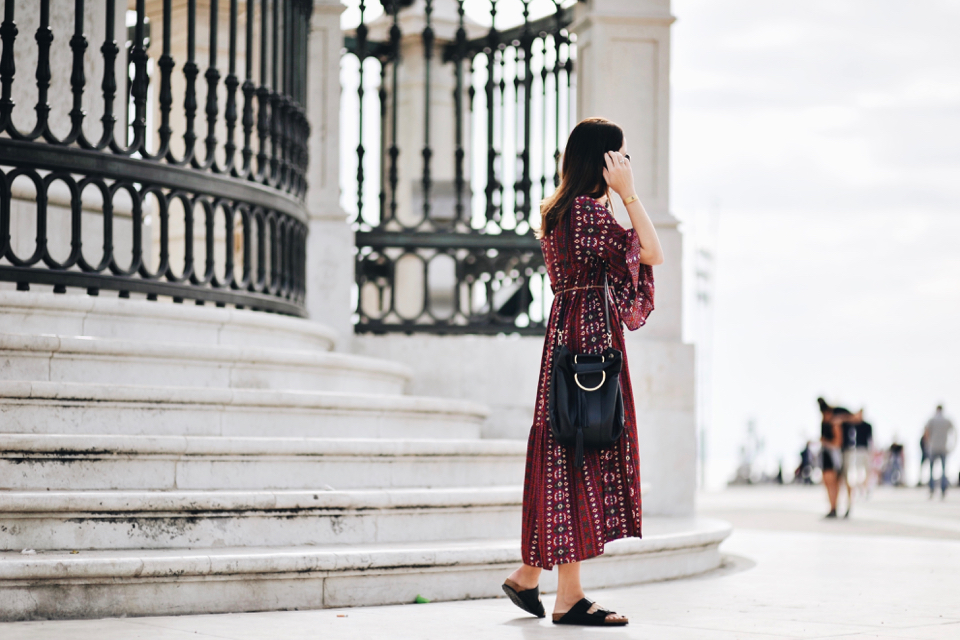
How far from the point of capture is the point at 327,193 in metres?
8.72

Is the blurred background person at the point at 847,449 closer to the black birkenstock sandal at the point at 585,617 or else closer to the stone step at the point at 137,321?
the stone step at the point at 137,321

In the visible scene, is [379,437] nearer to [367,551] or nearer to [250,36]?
[367,551]

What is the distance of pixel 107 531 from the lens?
441cm

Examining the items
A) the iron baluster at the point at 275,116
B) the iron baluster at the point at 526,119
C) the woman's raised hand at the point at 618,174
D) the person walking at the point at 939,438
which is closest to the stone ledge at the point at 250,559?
the woman's raised hand at the point at 618,174

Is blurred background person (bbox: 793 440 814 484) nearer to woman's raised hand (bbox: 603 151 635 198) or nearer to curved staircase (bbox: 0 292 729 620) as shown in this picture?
curved staircase (bbox: 0 292 729 620)

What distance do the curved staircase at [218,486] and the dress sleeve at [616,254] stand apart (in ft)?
4.04

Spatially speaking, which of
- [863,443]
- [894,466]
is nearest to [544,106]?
[863,443]

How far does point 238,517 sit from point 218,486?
0.93ft

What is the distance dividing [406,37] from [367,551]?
25.7ft

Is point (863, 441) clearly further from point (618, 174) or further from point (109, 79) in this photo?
point (618, 174)

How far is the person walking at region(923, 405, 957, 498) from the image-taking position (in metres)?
19.6

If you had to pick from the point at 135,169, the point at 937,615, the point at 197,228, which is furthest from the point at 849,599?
the point at 197,228

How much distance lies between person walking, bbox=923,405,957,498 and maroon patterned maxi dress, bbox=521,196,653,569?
659 inches

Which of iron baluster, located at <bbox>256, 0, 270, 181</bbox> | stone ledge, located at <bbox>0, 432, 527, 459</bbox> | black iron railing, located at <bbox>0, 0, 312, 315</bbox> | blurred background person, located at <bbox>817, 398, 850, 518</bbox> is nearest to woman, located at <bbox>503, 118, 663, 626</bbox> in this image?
stone ledge, located at <bbox>0, 432, 527, 459</bbox>
